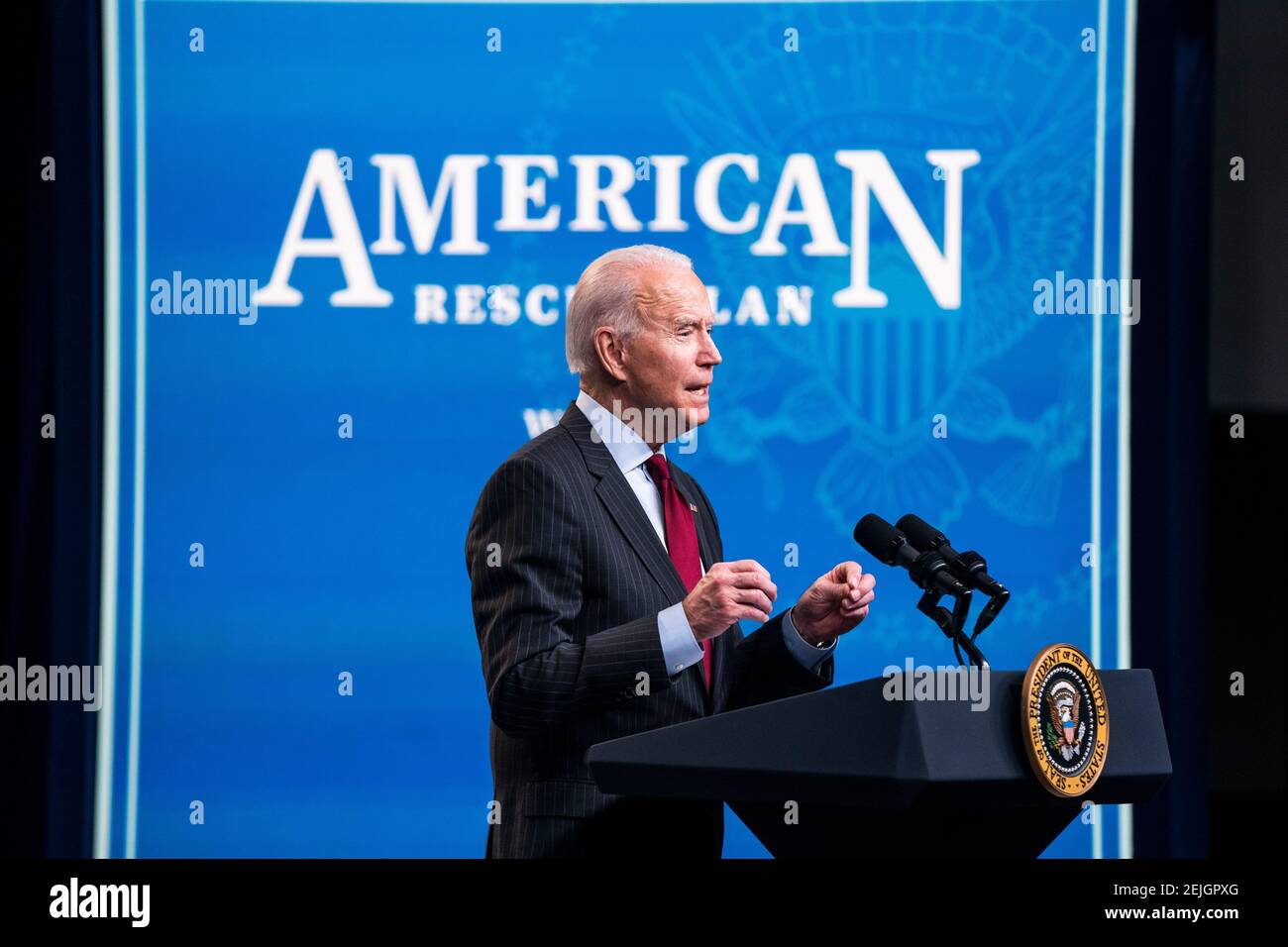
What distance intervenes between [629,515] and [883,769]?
78cm

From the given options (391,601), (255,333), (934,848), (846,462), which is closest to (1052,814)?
(934,848)

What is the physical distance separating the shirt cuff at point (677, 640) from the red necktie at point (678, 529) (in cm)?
29

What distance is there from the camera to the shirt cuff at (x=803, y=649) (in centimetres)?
215

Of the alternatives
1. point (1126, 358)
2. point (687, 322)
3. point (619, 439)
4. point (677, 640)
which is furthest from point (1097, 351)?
point (677, 640)

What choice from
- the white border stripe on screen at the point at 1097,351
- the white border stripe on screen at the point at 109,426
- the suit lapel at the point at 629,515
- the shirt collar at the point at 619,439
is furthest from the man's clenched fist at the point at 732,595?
the white border stripe on screen at the point at 109,426

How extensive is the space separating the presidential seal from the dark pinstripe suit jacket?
0.55 m

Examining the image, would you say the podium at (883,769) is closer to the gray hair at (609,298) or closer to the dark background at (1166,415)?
the gray hair at (609,298)

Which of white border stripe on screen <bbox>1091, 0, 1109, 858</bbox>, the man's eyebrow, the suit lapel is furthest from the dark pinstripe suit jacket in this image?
white border stripe on screen <bbox>1091, 0, 1109, 858</bbox>

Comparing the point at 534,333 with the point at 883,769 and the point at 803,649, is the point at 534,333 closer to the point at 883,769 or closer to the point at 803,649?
the point at 803,649

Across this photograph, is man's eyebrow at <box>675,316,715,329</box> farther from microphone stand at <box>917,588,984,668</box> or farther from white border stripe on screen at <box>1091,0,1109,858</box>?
white border stripe on screen at <box>1091,0,1109,858</box>

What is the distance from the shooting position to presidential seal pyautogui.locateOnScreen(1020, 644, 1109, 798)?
1.50 m

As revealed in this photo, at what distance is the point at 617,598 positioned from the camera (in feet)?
6.79

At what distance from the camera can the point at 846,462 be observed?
3740 mm
